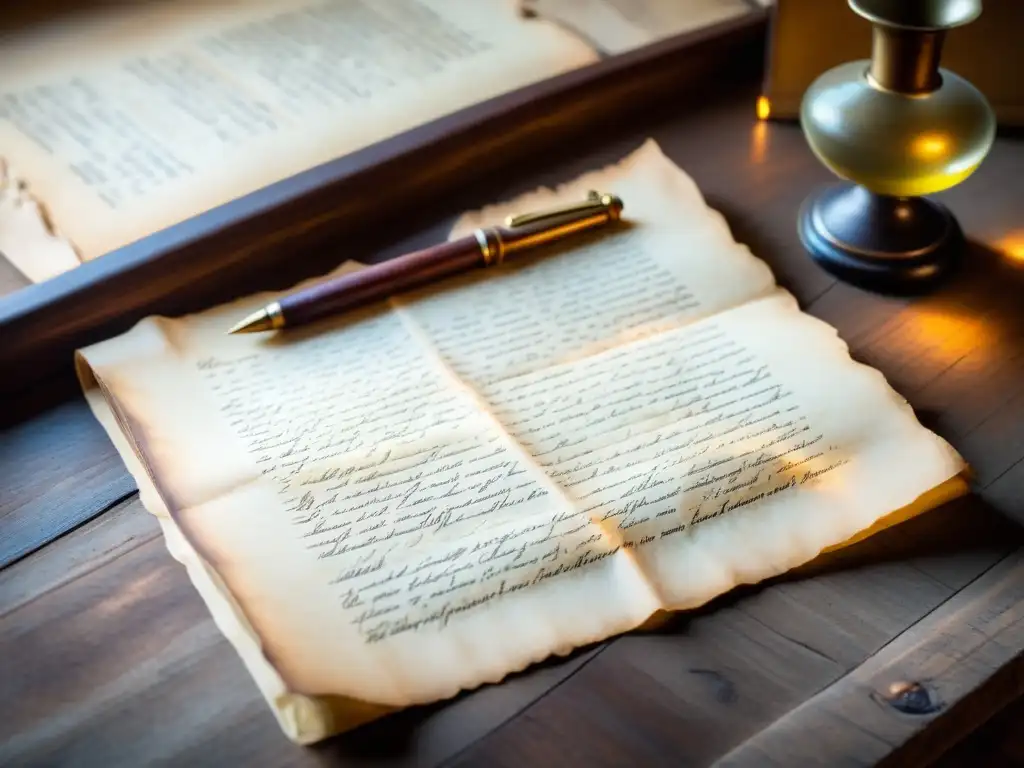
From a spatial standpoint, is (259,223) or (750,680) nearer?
(750,680)

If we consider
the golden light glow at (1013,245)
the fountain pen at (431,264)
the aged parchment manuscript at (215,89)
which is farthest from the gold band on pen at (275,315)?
the golden light glow at (1013,245)

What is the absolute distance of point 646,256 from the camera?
2.23ft

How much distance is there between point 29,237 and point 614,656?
1.49 ft

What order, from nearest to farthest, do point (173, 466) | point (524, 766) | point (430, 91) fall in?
point (524, 766) → point (173, 466) → point (430, 91)

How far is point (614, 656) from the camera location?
46 cm

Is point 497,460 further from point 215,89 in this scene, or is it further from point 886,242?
point 215,89

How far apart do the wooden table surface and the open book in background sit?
0.01 meters

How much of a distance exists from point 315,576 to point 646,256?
306mm

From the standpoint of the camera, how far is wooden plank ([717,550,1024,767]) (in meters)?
0.42

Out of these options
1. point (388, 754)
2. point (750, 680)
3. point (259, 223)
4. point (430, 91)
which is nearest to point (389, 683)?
point (388, 754)

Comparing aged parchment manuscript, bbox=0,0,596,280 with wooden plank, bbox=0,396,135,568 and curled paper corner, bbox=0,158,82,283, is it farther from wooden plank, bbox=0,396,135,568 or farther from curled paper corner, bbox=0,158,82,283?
wooden plank, bbox=0,396,135,568

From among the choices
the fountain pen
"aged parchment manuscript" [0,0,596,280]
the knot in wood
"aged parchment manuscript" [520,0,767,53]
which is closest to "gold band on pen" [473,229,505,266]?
the fountain pen

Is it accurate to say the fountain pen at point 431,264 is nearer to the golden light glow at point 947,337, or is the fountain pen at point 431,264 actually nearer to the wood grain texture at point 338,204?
the wood grain texture at point 338,204

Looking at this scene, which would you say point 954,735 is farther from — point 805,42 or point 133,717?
point 805,42
